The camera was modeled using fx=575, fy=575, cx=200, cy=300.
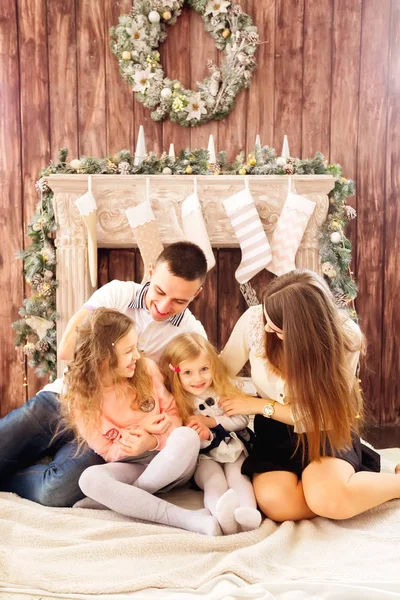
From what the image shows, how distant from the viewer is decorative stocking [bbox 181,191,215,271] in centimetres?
289

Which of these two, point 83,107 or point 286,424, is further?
point 83,107

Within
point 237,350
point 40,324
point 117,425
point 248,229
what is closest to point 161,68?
point 248,229

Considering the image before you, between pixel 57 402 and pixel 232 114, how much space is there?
2.07 m

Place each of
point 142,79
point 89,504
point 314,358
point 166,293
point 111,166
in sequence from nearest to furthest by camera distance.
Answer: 1. point 314,358
2. point 89,504
3. point 166,293
4. point 111,166
5. point 142,79

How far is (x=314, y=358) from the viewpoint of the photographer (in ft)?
5.37

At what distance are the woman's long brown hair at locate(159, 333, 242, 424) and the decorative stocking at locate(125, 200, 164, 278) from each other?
37.0 inches

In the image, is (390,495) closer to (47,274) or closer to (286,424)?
(286,424)

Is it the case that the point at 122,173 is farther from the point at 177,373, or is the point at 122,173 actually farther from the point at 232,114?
the point at 177,373

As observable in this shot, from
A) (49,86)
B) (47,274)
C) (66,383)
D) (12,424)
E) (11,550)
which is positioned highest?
(49,86)

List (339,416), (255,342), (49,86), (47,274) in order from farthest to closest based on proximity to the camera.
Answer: (49,86) < (47,274) < (255,342) < (339,416)

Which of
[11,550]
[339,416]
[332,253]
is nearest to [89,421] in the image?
[11,550]

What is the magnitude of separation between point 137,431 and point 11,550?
50cm

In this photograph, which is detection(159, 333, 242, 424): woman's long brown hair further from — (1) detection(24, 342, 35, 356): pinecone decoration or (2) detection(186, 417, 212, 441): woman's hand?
(1) detection(24, 342, 35, 356): pinecone decoration

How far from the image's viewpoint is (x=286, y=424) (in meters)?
1.81
